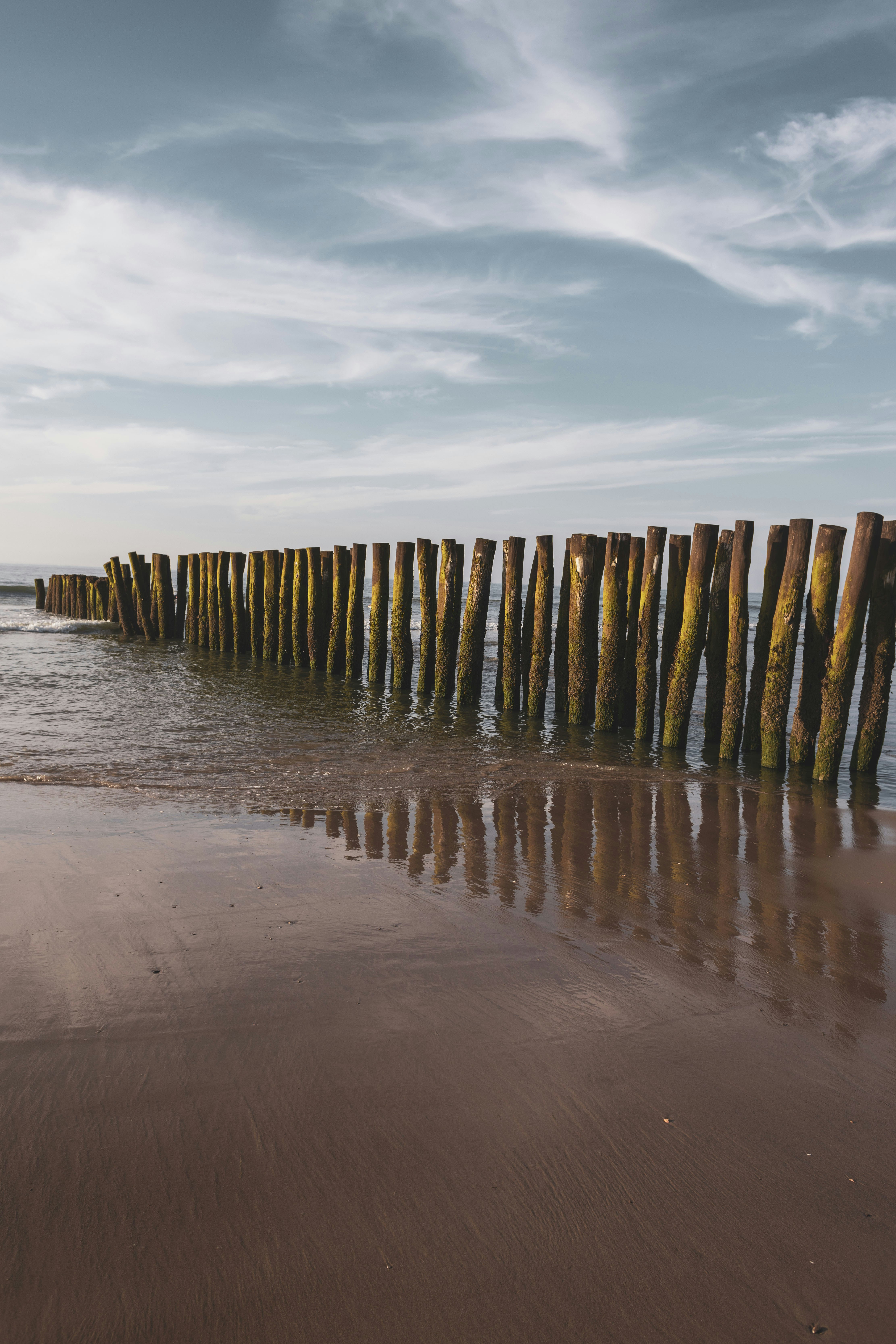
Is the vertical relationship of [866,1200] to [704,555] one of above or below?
below

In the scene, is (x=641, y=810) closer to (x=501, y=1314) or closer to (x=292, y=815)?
(x=292, y=815)

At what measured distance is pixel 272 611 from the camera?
48.8 feet

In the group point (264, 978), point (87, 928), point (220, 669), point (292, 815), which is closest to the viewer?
point (264, 978)

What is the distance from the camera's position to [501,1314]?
155 centimetres

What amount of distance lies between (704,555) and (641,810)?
3.22m

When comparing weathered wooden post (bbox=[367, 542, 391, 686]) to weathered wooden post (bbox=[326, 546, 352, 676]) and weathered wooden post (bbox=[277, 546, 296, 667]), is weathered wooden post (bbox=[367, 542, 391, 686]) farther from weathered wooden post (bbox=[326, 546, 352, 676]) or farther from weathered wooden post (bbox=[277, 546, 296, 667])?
weathered wooden post (bbox=[277, 546, 296, 667])

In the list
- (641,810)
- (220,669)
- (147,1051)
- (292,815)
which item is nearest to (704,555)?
(641,810)

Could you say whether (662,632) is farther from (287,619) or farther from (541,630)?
(287,619)

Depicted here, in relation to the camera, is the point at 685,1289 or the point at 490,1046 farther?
the point at 490,1046

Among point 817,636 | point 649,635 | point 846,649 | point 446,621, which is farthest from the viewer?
point 446,621

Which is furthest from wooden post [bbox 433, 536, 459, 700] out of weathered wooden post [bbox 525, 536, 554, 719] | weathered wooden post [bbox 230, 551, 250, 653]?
weathered wooden post [bbox 230, 551, 250, 653]

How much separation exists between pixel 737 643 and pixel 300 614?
8.40m

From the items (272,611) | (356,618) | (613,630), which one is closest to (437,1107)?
(613,630)

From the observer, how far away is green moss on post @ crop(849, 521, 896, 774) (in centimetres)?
684
